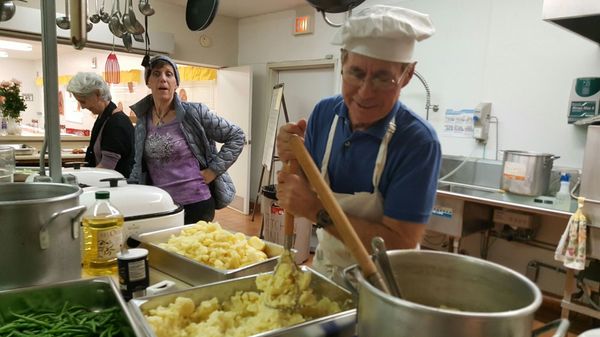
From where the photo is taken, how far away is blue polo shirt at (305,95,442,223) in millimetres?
1070

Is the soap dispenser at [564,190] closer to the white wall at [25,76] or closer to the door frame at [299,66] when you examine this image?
the door frame at [299,66]

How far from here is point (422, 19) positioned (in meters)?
1.06

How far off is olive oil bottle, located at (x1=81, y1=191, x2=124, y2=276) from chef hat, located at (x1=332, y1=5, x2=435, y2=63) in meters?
0.84

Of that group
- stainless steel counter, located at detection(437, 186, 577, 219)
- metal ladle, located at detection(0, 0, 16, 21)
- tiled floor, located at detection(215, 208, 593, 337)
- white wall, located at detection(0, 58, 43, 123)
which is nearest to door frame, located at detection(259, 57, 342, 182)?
tiled floor, located at detection(215, 208, 593, 337)

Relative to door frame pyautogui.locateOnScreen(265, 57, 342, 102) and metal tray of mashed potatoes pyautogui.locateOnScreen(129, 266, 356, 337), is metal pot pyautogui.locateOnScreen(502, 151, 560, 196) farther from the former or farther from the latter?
metal tray of mashed potatoes pyautogui.locateOnScreen(129, 266, 356, 337)

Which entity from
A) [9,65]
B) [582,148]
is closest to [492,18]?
[582,148]

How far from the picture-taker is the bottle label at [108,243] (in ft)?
3.86

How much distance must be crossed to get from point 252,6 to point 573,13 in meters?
3.70

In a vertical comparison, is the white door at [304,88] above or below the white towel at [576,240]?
above

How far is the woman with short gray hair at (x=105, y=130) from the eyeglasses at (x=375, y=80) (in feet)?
5.89

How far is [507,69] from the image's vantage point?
3.20m

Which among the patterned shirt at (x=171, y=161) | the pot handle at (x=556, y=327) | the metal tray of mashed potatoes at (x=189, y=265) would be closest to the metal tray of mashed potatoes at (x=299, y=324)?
the metal tray of mashed potatoes at (x=189, y=265)

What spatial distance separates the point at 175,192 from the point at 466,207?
2064 mm

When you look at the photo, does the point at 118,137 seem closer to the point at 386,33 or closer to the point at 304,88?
the point at 386,33
